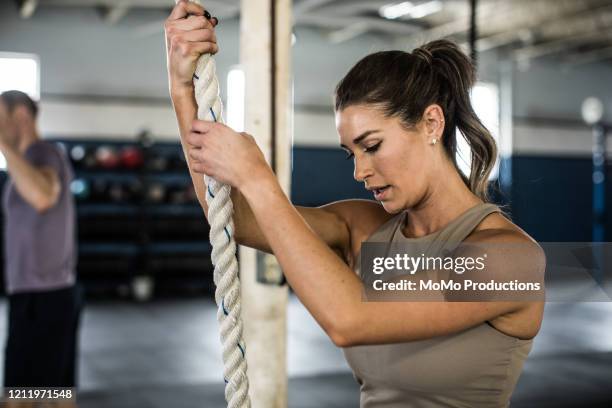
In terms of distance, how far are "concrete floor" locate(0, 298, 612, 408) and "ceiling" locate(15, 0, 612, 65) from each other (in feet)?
10.3

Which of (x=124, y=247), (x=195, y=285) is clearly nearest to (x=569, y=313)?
(x=195, y=285)

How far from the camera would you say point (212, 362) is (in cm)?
423

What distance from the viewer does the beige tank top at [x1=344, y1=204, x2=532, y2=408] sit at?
1007 millimetres

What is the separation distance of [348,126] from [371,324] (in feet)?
1.10

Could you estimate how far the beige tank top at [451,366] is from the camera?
3.30 ft

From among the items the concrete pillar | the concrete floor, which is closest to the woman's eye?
the concrete pillar

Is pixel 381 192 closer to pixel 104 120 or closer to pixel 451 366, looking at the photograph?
pixel 451 366

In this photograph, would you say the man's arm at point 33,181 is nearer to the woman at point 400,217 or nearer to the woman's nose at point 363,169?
the woman at point 400,217

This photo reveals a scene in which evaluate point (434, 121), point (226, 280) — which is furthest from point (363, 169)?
point (226, 280)

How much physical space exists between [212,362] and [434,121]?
3411 mm

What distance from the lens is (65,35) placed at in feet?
24.6

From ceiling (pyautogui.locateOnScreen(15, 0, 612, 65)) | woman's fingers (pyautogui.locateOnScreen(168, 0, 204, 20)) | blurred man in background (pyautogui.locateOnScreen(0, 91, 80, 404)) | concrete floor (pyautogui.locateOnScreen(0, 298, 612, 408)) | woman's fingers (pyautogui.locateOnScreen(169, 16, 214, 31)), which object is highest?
ceiling (pyautogui.locateOnScreen(15, 0, 612, 65))

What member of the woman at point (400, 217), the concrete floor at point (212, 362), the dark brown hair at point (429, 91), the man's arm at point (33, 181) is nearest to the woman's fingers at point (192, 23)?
the woman at point (400, 217)

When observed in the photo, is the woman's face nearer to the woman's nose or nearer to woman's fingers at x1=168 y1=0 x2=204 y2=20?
the woman's nose
